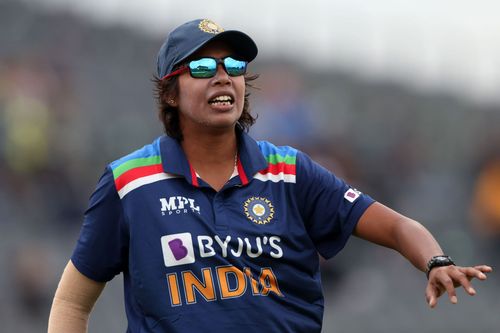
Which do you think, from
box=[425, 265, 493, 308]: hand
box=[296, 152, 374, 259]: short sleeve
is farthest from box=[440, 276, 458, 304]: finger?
box=[296, 152, 374, 259]: short sleeve

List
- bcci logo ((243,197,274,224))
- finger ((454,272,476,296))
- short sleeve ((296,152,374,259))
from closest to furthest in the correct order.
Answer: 1. finger ((454,272,476,296))
2. bcci logo ((243,197,274,224))
3. short sleeve ((296,152,374,259))

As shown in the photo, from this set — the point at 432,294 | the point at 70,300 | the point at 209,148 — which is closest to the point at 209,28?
the point at 209,148

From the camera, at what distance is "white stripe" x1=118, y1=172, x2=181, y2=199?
4.40 meters

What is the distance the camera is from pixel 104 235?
4422 mm

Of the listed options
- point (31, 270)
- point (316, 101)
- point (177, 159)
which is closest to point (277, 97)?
point (316, 101)

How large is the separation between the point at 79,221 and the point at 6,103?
143cm

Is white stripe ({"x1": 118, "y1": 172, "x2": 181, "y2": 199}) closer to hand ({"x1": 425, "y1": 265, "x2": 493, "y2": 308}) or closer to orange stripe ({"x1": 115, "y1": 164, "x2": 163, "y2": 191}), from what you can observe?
orange stripe ({"x1": 115, "y1": 164, "x2": 163, "y2": 191})

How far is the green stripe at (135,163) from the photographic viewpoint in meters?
4.43

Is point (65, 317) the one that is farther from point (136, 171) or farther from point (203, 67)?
point (203, 67)

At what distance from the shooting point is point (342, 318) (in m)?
11.9

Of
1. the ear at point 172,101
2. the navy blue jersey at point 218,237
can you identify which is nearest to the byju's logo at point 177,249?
the navy blue jersey at point 218,237

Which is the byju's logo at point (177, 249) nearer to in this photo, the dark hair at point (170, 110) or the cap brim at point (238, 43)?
the dark hair at point (170, 110)

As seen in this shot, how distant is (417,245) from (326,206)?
0.43 meters

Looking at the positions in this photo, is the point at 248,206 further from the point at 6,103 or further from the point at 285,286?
the point at 6,103
